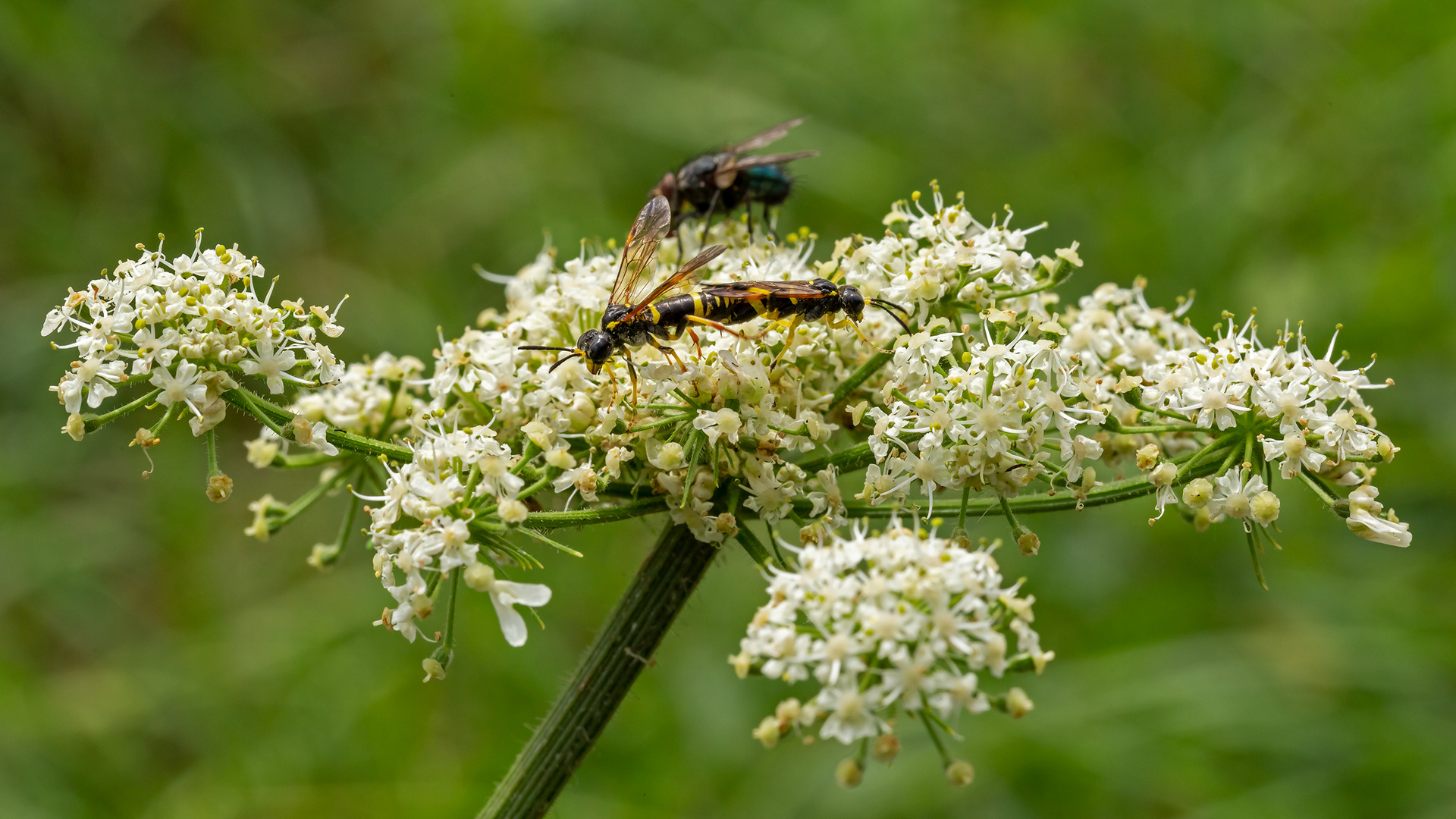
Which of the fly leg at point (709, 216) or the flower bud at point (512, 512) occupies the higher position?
the fly leg at point (709, 216)

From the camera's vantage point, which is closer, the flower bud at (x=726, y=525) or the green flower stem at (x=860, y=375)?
the flower bud at (x=726, y=525)

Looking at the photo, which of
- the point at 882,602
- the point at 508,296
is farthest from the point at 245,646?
the point at 882,602

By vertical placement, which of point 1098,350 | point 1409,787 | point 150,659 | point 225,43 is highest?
point 225,43

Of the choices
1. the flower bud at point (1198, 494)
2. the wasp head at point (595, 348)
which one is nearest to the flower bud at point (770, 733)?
the wasp head at point (595, 348)

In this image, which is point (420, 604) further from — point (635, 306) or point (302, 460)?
point (635, 306)

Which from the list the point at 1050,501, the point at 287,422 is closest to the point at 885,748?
the point at 1050,501

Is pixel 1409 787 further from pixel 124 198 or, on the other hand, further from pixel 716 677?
pixel 124 198

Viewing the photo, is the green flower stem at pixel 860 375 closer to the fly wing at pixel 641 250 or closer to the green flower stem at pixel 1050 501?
the green flower stem at pixel 1050 501
